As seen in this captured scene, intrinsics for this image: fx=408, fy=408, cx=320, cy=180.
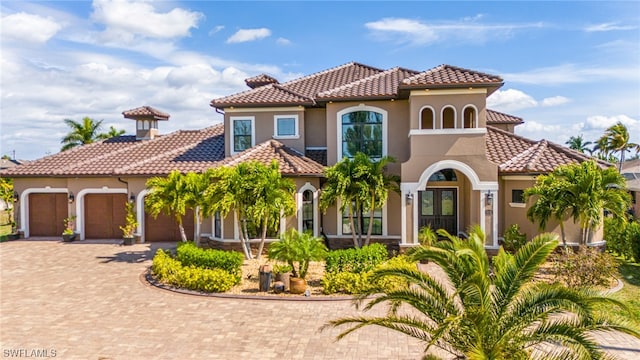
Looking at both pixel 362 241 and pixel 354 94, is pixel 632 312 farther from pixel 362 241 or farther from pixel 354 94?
pixel 354 94

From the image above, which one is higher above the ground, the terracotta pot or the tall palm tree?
the tall palm tree

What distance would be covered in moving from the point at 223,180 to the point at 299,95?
7.19m

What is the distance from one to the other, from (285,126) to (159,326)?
12.2m

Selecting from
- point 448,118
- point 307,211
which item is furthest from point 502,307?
point 307,211

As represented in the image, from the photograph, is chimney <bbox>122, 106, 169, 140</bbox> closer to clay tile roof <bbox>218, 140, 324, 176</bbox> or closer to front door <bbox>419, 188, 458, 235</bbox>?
clay tile roof <bbox>218, 140, 324, 176</bbox>

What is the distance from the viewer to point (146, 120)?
2567 centimetres

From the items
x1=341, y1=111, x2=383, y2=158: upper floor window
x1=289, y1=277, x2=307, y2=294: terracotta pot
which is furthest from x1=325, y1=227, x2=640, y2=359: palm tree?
x1=341, y1=111, x2=383, y2=158: upper floor window

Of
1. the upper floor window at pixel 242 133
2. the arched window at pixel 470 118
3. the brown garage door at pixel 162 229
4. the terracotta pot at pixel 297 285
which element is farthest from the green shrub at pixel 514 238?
the brown garage door at pixel 162 229

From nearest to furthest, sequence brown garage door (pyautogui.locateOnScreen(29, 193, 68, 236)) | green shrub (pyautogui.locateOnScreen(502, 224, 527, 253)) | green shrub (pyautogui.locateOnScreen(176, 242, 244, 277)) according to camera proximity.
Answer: green shrub (pyautogui.locateOnScreen(176, 242, 244, 277)) → green shrub (pyautogui.locateOnScreen(502, 224, 527, 253)) → brown garage door (pyautogui.locateOnScreen(29, 193, 68, 236))

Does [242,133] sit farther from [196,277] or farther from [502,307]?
[502,307]

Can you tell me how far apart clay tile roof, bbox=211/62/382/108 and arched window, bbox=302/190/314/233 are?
459 centimetres

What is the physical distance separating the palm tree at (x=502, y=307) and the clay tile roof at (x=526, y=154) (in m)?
11.3

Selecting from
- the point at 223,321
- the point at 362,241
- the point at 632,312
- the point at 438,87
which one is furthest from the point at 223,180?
the point at 632,312

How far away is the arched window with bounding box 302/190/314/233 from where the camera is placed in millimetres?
18047
